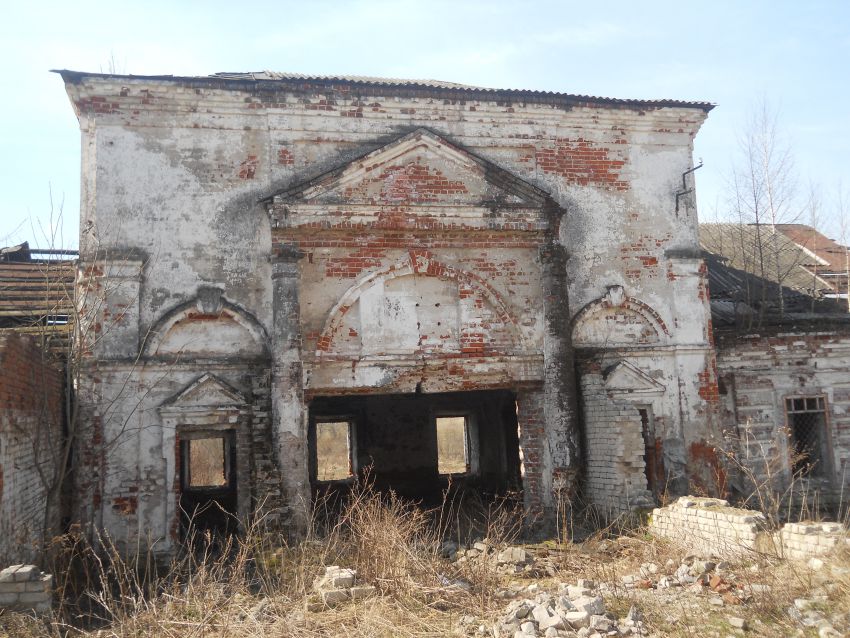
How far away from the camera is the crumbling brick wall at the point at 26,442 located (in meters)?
7.25

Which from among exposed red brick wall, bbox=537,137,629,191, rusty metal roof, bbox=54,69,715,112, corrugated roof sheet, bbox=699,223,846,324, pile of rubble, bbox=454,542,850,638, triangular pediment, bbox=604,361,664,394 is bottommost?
pile of rubble, bbox=454,542,850,638

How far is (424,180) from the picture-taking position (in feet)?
34.9

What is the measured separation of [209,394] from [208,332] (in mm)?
876

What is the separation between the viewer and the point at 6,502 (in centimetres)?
720

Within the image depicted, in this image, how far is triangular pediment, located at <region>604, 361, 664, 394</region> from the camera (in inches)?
439

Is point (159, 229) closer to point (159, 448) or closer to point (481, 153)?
point (159, 448)

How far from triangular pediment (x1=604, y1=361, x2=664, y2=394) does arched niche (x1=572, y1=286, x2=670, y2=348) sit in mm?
380

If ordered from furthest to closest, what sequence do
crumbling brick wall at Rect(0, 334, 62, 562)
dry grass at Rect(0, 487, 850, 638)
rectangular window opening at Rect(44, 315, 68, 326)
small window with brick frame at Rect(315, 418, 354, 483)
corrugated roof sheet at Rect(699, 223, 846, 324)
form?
small window with brick frame at Rect(315, 418, 354, 483)
corrugated roof sheet at Rect(699, 223, 846, 324)
rectangular window opening at Rect(44, 315, 68, 326)
crumbling brick wall at Rect(0, 334, 62, 562)
dry grass at Rect(0, 487, 850, 638)

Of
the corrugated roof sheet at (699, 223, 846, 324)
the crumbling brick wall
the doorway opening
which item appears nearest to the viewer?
the crumbling brick wall

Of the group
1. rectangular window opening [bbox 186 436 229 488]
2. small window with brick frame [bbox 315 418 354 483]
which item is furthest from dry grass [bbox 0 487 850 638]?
rectangular window opening [bbox 186 436 229 488]

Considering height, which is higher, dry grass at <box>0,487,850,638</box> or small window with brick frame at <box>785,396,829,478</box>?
small window with brick frame at <box>785,396,829,478</box>

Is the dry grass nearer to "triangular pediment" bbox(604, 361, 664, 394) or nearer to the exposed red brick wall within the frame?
"triangular pediment" bbox(604, 361, 664, 394)

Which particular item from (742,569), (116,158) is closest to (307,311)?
(116,158)

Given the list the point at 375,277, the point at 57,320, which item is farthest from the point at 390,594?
the point at 57,320
